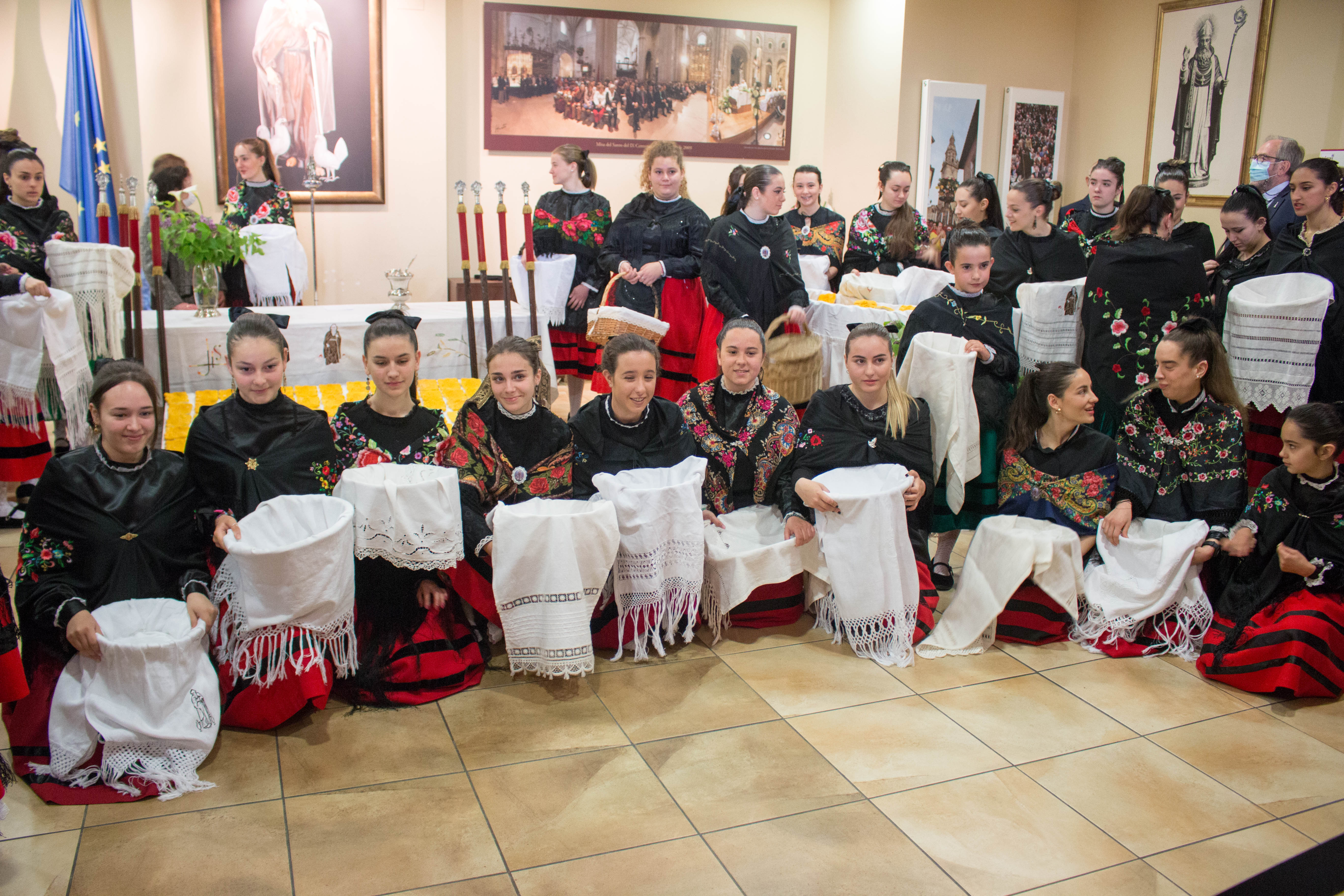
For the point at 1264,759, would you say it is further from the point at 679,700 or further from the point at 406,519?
the point at 406,519

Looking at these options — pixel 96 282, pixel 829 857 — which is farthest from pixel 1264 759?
pixel 96 282

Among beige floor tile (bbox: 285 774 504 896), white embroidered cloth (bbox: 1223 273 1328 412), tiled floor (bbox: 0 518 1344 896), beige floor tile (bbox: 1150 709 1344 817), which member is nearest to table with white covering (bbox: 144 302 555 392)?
tiled floor (bbox: 0 518 1344 896)

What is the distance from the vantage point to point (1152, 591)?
3.71m

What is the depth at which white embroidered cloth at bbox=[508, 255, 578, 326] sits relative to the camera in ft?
16.5

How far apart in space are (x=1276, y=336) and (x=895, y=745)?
2507 millimetres

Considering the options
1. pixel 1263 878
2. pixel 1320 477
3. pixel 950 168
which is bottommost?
pixel 1263 878

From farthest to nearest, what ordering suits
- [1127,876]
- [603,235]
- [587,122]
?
[587,122] < [603,235] < [1127,876]

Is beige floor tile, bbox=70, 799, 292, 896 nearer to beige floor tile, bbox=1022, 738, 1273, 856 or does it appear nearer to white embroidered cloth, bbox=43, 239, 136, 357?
beige floor tile, bbox=1022, 738, 1273, 856

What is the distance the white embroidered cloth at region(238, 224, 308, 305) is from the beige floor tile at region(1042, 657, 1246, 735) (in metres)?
3.94

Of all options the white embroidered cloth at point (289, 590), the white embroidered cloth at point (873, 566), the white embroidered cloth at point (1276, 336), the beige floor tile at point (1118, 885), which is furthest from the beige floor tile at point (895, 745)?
the white embroidered cloth at point (1276, 336)

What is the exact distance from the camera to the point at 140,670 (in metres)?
2.74

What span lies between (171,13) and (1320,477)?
7117mm

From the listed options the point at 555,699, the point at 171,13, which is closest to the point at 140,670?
the point at 555,699

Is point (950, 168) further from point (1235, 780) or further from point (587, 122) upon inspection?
point (1235, 780)
